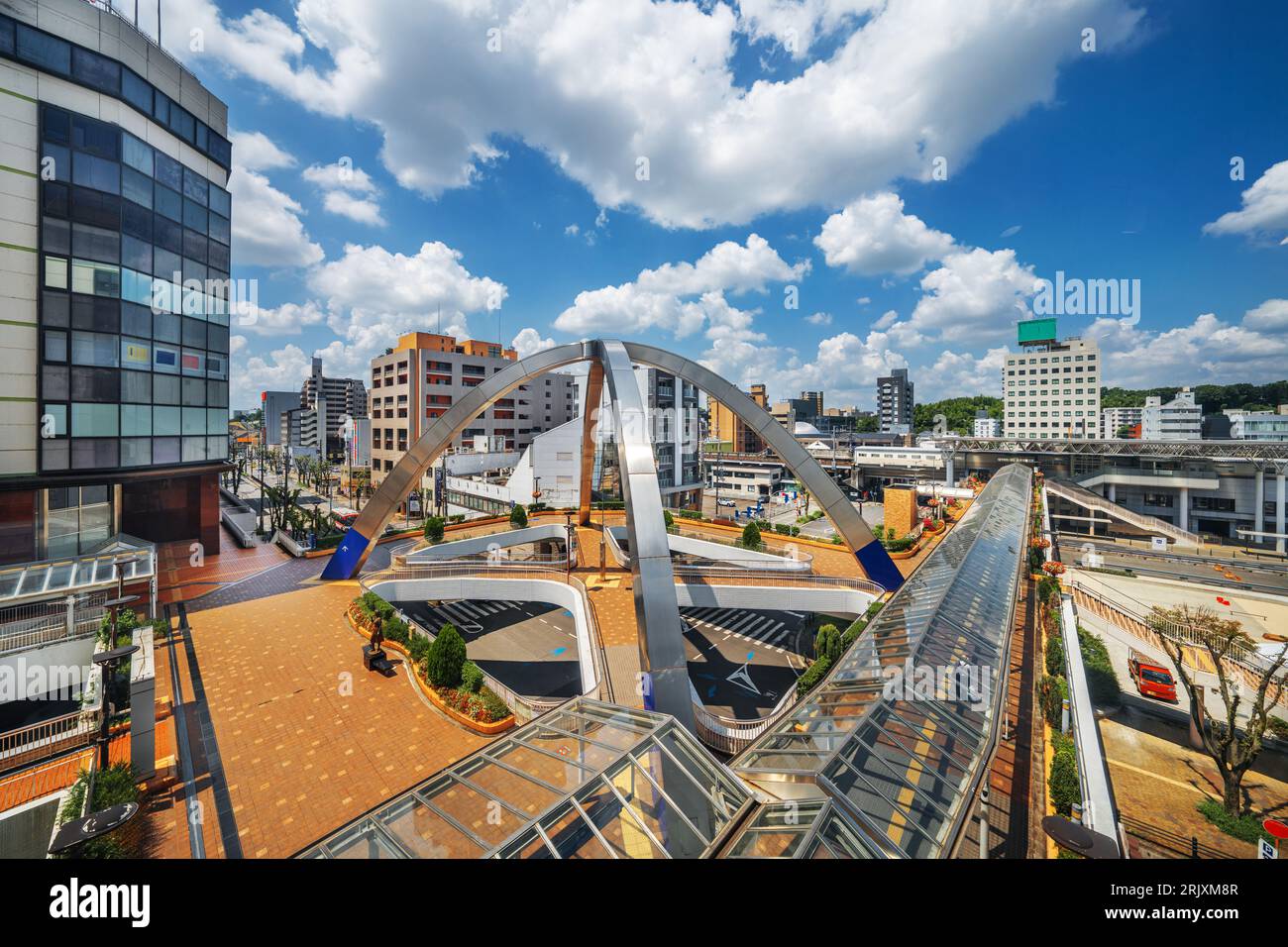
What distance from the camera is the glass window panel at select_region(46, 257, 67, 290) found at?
1961cm

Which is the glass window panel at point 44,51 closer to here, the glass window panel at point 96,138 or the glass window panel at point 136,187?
the glass window panel at point 96,138

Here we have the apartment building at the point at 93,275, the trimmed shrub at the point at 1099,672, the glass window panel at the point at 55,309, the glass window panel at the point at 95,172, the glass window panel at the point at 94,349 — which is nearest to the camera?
the apartment building at the point at 93,275

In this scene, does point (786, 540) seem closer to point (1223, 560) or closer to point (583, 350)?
point (583, 350)

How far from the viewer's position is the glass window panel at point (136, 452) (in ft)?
70.5

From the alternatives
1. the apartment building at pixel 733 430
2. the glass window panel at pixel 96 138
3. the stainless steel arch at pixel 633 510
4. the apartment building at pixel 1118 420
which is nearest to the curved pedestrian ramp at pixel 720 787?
the stainless steel arch at pixel 633 510

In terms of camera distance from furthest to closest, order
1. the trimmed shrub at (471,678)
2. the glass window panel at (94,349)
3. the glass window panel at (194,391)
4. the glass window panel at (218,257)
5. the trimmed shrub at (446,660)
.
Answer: the glass window panel at (218,257)
the glass window panel at (194,391)
the glass window panel at (94,349)
the trimmed shrub at (446,660)
the trimmed shrub at (471,678)

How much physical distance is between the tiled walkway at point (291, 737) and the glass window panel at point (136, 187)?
19.1m

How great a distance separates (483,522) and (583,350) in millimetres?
15599

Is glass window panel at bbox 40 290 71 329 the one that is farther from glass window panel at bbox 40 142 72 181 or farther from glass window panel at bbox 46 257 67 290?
glass window panel at bbox 40 142 72 181

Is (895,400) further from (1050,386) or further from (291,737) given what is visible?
(291,737)

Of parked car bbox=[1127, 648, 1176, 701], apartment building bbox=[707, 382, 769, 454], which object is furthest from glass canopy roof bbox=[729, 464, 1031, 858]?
apartment building bbox=[707, 382, 769, 454]

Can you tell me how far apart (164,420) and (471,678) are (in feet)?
70.7

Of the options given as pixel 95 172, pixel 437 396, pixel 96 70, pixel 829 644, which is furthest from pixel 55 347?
pixel 437 396
